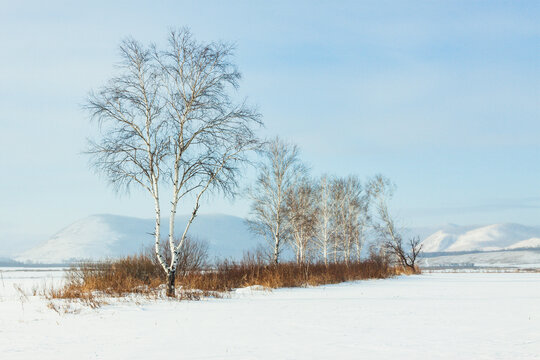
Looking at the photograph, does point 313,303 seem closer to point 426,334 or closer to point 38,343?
point 426,334

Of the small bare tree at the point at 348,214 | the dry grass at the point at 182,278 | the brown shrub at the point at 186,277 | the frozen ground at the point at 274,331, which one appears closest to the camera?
A: the frozen ground at the point at 274,331

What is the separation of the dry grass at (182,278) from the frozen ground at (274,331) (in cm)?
191

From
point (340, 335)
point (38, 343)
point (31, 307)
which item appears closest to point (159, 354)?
point (38, 343)

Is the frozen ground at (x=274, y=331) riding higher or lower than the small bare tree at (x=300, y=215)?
lower

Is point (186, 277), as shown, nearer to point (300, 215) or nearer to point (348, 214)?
point (300, 215)

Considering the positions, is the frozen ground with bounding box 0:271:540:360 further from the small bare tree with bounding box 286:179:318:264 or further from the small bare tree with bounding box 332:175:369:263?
the small bare tree with bounding box 332:175:369:263

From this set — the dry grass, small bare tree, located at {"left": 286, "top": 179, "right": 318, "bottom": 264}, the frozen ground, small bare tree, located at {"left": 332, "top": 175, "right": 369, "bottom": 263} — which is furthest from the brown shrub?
small bare tree, located at {"left": 332, "top": 175, "right": 369, "bottom": 263}

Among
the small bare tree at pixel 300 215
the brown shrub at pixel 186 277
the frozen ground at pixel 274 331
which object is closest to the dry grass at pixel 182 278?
the brown shrub at pixel 186 277

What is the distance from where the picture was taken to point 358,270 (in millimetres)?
34594

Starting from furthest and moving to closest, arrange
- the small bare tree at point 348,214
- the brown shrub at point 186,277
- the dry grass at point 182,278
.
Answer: the small bare tree at point 348,214 → the brown shrub at point 186,277 → the dry grass at point 182,278

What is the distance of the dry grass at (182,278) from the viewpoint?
18031 mm

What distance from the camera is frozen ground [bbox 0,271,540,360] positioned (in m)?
7.95

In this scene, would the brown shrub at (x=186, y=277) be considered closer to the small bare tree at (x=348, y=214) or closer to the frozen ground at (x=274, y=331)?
the frozen ground at (x=274, y=331)

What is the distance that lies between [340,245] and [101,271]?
3972 cm
